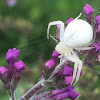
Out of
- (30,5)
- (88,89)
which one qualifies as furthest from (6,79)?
(30,5)

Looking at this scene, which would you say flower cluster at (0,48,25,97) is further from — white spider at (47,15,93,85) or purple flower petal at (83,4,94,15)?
purple flower petal at (83,4,94,15)

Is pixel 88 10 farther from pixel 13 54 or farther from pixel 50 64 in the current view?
pixel 13 54

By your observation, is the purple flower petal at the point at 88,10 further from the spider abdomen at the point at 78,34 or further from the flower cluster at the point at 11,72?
the flower cluster at the point at 11,72

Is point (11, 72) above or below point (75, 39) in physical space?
below

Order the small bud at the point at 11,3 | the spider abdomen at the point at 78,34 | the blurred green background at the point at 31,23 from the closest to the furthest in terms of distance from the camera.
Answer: the spider abdomen at the point at 78,34, the blurred green background at the point at 31,23, the small bud at the point at 11,3

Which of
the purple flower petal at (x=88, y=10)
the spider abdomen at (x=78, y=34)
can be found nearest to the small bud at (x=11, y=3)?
the purple flower petal at (x=88, y=10)

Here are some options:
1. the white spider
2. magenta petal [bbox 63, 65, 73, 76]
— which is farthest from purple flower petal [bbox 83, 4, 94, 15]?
magenta petal [bbox 63, 65, 73, 76]

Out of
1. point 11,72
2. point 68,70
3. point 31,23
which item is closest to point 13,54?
point 11,72
